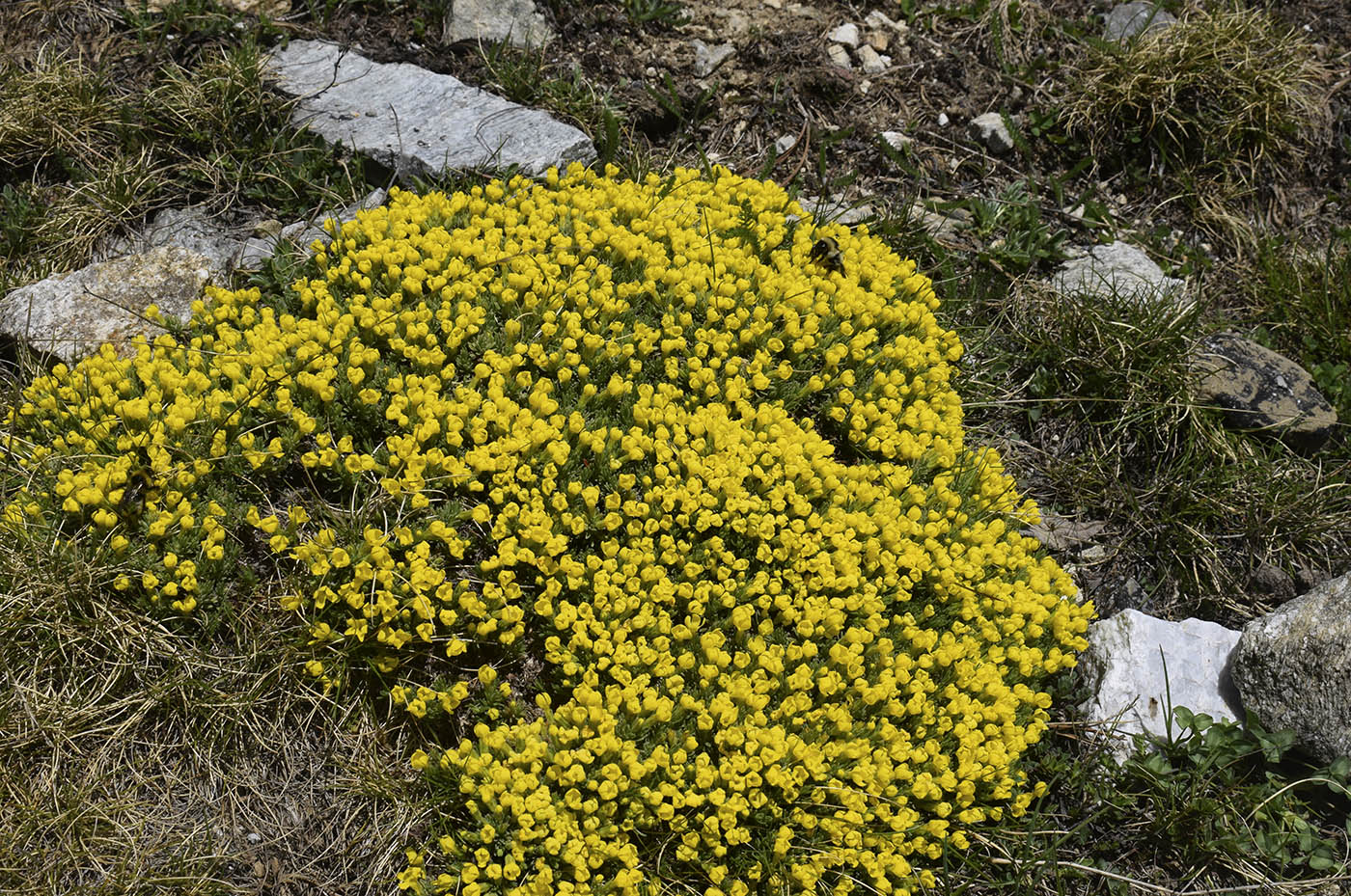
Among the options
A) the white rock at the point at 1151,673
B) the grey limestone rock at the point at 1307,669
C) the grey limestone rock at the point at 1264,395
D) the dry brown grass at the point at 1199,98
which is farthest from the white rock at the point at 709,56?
the grey limestone rock at the point at 1307,669

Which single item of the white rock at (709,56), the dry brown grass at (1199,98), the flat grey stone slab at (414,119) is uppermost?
the dry brown grass at (1199,98)

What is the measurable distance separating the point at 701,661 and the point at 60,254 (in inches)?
147

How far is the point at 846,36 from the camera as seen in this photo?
241 inches

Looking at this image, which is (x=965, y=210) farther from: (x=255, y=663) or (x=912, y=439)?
(x=255, y=663)

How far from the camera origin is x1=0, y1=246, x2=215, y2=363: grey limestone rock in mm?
4293

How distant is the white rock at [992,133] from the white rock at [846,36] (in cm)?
89

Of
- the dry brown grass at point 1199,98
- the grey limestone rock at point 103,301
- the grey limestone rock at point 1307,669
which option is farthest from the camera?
the dry brown grass at point 1199,98

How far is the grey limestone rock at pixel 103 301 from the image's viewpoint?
4.29 m

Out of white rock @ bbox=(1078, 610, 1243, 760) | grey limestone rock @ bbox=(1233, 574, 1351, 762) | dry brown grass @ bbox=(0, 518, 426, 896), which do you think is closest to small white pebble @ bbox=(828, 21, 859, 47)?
white rock @ bbox=(1078, 610, 1243, 760)

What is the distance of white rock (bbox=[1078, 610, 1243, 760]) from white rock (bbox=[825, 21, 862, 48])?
3.78m

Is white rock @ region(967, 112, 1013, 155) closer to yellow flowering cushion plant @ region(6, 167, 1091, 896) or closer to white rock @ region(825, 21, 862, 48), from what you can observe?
white rock @ region(825, 21, 862, 48)

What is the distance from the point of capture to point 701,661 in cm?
367

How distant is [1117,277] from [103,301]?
198 inches

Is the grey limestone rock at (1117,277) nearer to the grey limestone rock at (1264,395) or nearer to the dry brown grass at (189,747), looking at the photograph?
the grey limestone rock at (1264,395)
